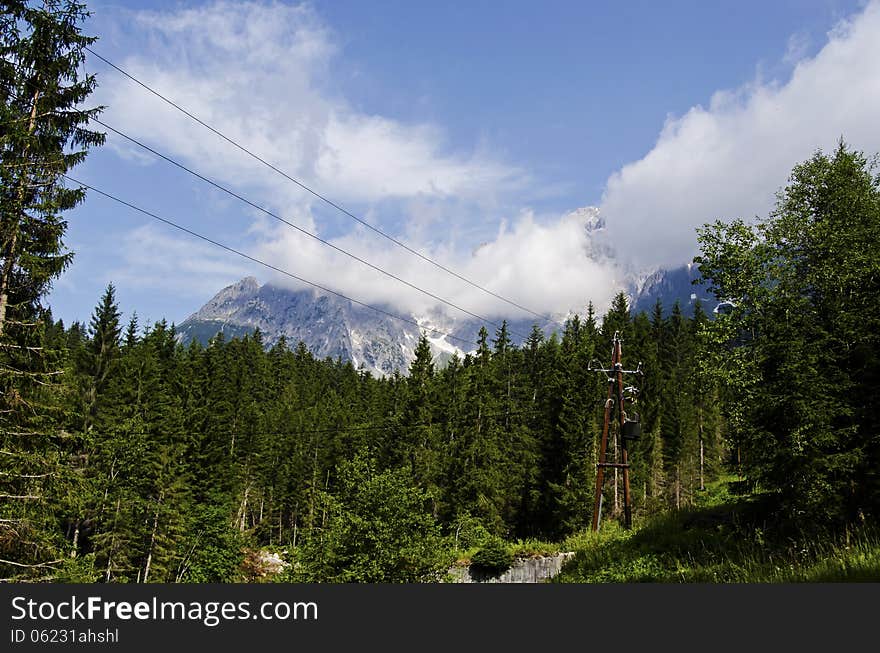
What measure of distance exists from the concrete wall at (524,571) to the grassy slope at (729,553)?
667 cm

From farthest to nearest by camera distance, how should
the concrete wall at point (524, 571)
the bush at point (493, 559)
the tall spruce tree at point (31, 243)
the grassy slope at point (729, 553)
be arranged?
the bush at point (493, 559) < the concrete wall at point (524, 571) < the tall spruce tree at point (31, 243) < the grassy slope at point (729, 553)

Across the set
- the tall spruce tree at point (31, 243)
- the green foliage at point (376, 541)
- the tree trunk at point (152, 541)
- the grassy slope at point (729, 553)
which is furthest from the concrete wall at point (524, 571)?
the tree trunk at point (152, 541)

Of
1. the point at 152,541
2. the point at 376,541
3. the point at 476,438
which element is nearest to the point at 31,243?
the point at 376,541

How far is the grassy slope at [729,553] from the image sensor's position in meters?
7.96

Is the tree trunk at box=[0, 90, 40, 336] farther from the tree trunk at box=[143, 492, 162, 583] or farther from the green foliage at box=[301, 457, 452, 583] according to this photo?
the tree trunk at box=[143, 492, 162, 583]

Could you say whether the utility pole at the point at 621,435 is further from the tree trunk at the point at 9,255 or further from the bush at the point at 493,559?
the tree trunk at the point at 9,255

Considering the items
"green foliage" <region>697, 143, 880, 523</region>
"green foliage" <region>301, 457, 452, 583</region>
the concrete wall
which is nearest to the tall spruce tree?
"green foliage" <region>301, 457, 452, 583</region>

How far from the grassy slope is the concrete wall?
6669 mm

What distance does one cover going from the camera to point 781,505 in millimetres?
12078

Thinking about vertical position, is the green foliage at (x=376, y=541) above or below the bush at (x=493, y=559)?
above

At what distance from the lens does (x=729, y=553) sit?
504 inches

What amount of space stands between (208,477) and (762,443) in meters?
52.5

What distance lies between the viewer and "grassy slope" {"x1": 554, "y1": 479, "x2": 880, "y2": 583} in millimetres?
7959

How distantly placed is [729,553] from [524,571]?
1433 centimetres
